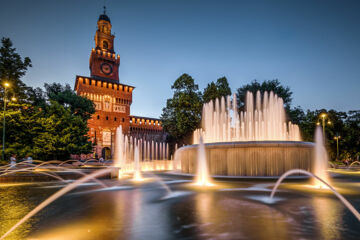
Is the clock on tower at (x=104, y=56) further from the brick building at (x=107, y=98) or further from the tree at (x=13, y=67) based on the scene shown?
the tree at (x=13, y=67)

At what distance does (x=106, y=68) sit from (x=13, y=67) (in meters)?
31.8

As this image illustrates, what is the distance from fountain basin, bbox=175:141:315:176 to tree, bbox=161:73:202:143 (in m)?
19.4

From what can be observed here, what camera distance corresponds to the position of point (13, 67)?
22.9 m

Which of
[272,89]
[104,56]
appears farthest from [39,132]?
[104,56]

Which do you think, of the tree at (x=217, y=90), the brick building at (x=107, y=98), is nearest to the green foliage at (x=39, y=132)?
the tree at (x=217, y=90)

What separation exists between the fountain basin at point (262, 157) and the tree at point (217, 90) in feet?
69.5

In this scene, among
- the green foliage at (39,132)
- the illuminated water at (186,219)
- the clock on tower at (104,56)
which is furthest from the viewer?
the clock on tower at (104,56)

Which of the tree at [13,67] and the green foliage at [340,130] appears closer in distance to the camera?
the tree at [13,67]

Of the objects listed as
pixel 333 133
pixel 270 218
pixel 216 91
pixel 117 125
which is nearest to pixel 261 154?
pixel 270 218

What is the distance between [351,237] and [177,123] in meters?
27.2

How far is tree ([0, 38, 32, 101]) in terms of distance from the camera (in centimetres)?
2191

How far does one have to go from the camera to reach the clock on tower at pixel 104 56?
52.5m

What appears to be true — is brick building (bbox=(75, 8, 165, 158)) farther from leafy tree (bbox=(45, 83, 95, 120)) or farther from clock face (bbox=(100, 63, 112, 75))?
leafy tree (bbox=(45, 83, 95, 120))

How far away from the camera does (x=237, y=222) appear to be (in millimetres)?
3059
